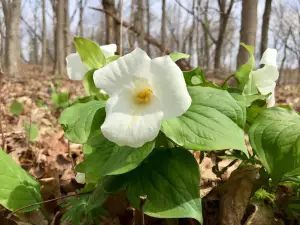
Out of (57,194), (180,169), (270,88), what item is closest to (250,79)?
(270,88)

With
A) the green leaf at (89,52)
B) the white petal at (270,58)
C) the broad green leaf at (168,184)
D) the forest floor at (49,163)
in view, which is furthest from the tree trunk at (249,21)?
the broad green leaf at (168,184)

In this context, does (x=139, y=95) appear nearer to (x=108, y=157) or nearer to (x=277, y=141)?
(x=108, y=157)

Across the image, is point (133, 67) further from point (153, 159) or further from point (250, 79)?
point (250, 79)

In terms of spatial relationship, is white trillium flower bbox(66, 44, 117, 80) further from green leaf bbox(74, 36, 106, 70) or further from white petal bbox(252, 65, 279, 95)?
white petal bbox(252, 65, 279, 95)

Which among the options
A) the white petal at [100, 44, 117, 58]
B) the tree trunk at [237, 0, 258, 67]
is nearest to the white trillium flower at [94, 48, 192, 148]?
the white petal at [100, 44, 117, 58]

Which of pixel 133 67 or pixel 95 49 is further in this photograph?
pixel 95 49

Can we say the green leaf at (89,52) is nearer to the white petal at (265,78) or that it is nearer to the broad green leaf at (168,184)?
the broad green leaf at (168,184)
